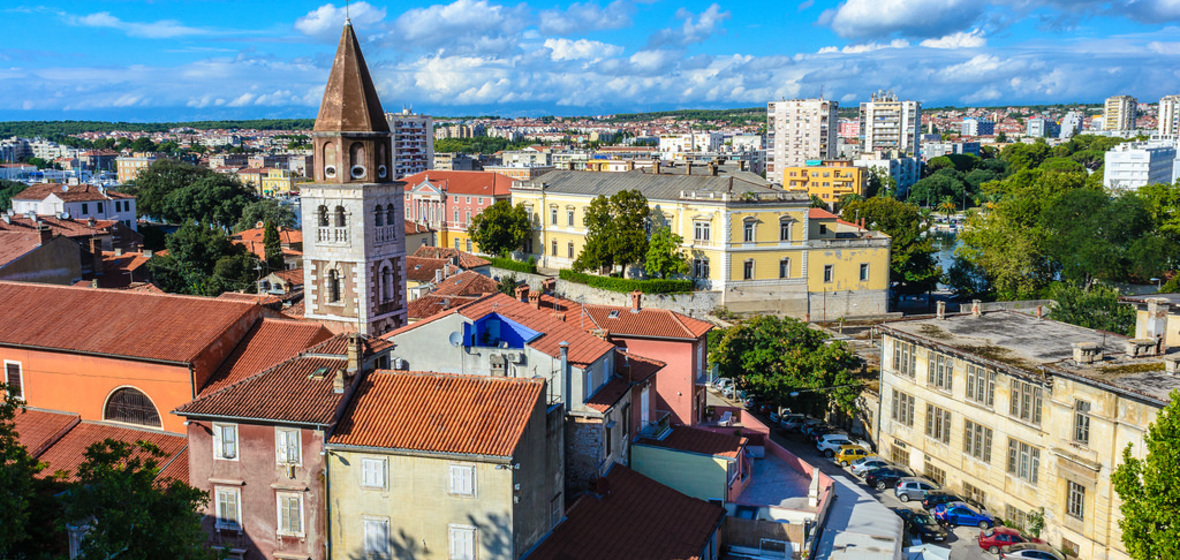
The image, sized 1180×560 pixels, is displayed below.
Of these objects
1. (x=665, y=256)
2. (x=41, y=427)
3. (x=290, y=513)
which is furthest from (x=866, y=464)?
(x=665, y=256)

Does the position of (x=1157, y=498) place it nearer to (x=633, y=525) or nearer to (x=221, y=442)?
(x=633, y=525)

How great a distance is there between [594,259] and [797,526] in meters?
38.3

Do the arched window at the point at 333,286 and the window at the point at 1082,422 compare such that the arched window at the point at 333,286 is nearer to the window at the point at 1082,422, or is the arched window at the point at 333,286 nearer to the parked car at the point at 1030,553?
the parked car at the point at 1030,553

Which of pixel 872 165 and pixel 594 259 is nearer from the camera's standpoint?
pixel 594 259

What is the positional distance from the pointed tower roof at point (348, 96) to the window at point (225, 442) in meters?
13.7

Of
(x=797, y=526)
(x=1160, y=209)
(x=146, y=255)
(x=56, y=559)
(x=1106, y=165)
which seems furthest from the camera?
(x=1106, y=165)

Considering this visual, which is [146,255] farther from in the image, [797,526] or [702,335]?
[797,526]

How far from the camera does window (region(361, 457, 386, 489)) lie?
19.9 meters

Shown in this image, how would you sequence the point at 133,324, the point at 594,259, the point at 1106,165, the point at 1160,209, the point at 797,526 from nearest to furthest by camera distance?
1. the point at 797,526
2. the point at 133,324
3. the point at 594,259
4. the point at 1160,209
5. the point at 1106,165

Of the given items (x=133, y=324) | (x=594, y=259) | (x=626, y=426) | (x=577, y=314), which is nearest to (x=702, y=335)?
(x=577, y=314)

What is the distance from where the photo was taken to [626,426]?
1040 inches

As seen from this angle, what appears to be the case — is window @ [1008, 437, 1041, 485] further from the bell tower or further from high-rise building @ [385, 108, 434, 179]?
high-rise building @ [385, 108, 434, 179]

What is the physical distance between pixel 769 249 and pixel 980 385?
30.2m

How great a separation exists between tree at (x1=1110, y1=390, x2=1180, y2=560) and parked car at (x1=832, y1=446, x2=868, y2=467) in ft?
47.6
